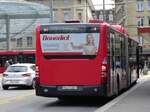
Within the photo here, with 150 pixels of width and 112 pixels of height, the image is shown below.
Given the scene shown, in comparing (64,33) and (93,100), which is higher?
(64,33)

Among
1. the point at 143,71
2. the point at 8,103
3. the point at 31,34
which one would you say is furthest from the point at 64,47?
the point at 31,34

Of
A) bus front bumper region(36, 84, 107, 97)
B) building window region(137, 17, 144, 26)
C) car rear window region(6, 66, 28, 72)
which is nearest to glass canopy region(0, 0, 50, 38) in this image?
building window region(137, 17, 144, 26)

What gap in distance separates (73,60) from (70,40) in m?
0.64

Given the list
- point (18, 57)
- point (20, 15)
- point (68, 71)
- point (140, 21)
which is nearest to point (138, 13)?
point (140, 21)

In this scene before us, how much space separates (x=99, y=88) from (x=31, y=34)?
111468 mm

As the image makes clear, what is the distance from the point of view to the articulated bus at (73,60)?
61.7 feet

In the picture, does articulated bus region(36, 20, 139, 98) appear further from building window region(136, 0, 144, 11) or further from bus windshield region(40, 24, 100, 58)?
building window region(136, 0, 144, 11)

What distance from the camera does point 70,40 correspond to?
1903 cm

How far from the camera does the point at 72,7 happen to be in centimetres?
13075

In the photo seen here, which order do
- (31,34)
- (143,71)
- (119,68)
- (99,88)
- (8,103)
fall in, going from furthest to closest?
(31,34) → (143,71) → (119,68) → (8,103) → (99,88)

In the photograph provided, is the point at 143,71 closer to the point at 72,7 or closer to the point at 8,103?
the point at 8,103

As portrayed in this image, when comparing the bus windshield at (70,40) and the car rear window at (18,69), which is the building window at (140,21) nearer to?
the car rear window at (18,69)

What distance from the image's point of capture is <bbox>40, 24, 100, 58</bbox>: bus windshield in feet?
61.9

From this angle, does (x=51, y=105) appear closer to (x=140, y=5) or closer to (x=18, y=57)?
(x=18, y=57)
